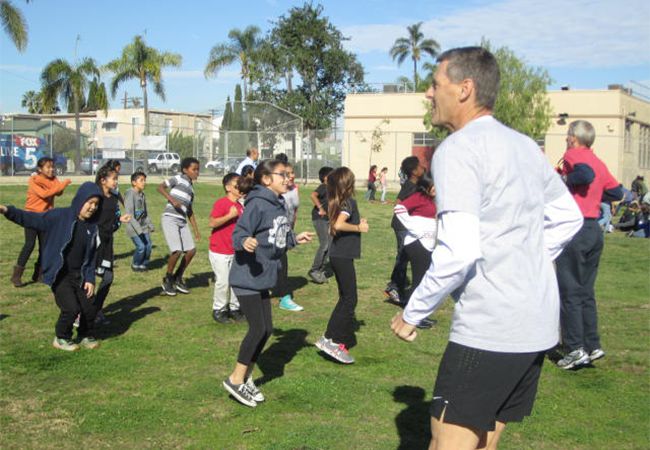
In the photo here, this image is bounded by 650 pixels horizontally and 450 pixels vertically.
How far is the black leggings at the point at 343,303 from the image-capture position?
21.6 ft

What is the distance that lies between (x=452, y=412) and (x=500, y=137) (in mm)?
1088

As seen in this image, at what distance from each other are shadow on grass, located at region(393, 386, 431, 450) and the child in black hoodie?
117 centimetres

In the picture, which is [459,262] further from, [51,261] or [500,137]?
[51,261]

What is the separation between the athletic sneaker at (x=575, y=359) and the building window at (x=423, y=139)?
38.9 m

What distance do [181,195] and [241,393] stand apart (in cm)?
475

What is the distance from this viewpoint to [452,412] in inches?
102

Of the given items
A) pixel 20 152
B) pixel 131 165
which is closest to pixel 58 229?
pixel 20 152

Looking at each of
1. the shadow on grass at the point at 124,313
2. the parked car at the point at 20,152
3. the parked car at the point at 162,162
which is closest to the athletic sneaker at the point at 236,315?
the shadow on grass at the point at 124,313

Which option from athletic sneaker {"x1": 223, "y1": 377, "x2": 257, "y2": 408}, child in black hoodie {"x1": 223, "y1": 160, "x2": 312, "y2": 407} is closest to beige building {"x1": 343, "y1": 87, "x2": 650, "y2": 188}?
child in black hoodie {"x1": 223, "y1": 160, "x2": 312, "y2": 407}

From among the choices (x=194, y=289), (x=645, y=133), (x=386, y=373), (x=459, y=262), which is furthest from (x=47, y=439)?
(x=645, y=133)

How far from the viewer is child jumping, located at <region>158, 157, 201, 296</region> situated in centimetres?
943

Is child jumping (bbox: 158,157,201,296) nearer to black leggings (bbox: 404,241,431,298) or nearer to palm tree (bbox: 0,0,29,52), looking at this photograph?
black leggings (bbox: 404,241,431,298)

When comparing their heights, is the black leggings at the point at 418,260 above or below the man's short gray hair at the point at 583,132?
below

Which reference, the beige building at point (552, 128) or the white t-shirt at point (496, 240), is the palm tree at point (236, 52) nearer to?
the beige building at point (552, 128)
